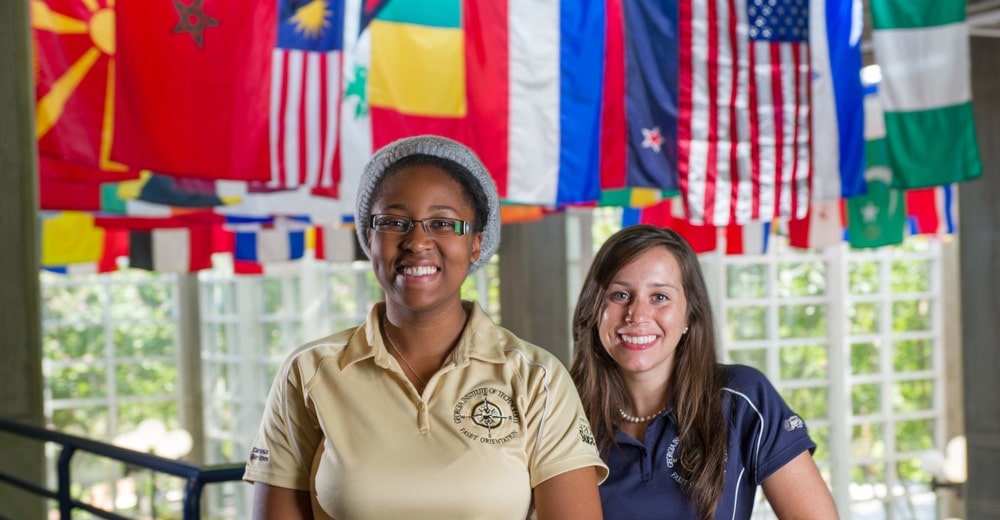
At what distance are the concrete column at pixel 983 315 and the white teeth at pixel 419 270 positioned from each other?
463 centimetres

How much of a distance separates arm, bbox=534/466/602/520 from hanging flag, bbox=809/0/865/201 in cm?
391

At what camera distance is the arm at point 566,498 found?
1.51 metres

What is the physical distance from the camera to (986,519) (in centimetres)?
532

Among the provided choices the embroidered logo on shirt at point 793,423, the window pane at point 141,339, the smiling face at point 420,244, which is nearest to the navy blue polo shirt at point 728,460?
the embroidered logo on shirt at point 793,423

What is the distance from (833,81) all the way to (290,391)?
13.6ft

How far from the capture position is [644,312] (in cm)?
209

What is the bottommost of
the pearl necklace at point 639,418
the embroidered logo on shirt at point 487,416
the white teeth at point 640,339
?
the pearl necklace at point 639,418

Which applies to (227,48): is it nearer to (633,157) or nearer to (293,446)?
(633,157)

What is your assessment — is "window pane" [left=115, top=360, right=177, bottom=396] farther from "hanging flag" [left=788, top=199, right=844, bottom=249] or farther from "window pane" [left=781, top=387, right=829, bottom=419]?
"hanging flag" [left=788, top=199, right=844, bottom=249]

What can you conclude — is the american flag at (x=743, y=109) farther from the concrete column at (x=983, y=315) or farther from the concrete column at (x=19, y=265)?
the concrete column at (x=19, y=265)

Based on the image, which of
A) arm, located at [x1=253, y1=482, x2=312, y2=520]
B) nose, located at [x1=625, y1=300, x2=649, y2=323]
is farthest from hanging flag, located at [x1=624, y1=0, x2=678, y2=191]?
arm, located at [x1=253, y1=482, x2=312, y2=520]

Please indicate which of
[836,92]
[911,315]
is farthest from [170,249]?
[911,315]

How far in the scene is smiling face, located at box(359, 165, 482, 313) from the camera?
153cm

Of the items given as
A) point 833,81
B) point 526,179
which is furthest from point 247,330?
point 833,81
